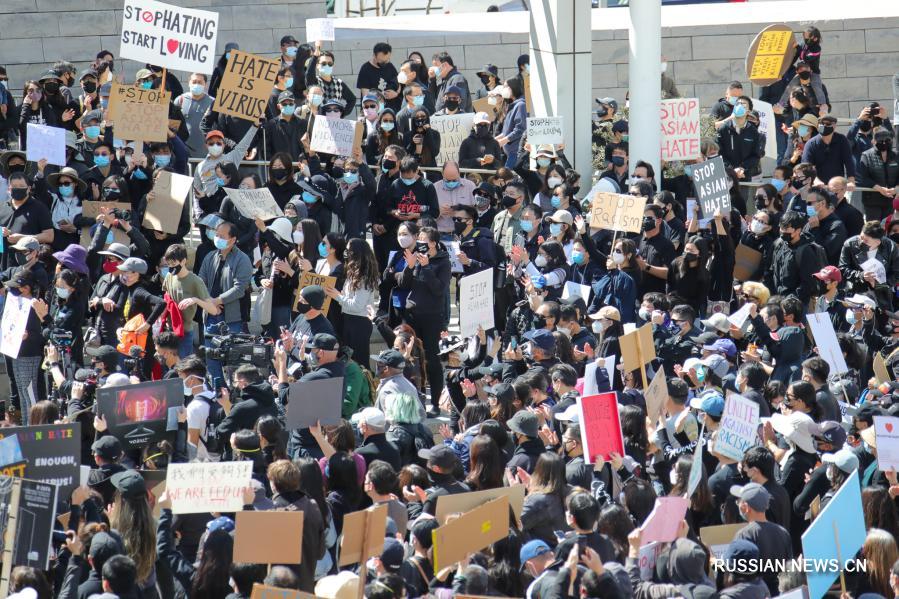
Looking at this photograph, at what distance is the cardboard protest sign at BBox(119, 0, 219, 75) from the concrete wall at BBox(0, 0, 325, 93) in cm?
545

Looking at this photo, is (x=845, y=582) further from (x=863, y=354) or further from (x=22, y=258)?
(x=22, y=258)

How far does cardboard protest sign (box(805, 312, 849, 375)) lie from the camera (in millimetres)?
11406

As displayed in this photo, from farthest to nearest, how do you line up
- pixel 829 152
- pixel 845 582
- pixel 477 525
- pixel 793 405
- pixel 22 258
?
pixel 829 152, pixel 22 258, pixel 793 405, pixel 845 582, pixel 477 525

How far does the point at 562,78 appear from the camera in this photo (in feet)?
56.0

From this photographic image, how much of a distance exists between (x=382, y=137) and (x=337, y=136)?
4.22 ft

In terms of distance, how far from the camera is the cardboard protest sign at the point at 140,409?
31.9 feet

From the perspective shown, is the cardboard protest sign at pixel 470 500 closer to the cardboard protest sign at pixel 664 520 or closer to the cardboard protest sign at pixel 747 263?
the cardboard protest sign at pixel 664 520

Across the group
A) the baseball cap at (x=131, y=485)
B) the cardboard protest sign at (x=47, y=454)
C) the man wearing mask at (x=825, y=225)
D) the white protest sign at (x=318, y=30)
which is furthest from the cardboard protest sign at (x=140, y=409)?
the white protest sign at (x=318, y=30)

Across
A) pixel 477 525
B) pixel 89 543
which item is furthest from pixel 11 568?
pixel 477 525

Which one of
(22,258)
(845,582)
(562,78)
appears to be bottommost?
(845,582)

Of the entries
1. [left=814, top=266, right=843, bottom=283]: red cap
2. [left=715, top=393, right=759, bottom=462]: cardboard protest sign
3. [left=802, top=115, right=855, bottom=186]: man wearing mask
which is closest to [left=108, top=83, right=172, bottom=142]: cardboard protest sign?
[left=814, top=266, right=843, bottom=283]: red cap

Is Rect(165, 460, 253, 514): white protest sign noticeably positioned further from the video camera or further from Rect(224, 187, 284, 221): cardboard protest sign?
Rect(224, 187, 284, 221): cardboard protest sign

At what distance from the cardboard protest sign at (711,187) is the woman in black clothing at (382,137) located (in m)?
3.37

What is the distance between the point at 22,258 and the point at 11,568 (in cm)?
674
